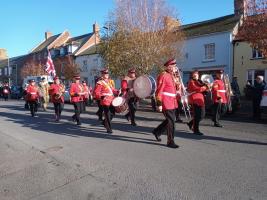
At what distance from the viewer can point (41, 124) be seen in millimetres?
13422

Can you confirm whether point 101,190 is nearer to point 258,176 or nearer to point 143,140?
point 258,176

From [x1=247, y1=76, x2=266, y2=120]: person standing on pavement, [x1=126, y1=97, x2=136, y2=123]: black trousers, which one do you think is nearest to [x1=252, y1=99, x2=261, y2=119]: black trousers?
[x1=247, y1=76, x2=266, y2=120]: person standing on pavement

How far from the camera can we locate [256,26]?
17.2 m

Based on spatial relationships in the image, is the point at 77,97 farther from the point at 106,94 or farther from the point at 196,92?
the point at 196,92

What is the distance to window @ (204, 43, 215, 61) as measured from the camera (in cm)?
3159

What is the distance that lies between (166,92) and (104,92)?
2.75 meters

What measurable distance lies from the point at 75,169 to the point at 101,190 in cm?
136

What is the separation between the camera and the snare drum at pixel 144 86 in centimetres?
1086

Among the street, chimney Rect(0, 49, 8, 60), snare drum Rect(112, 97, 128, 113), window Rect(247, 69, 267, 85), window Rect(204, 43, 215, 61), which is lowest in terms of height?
the street

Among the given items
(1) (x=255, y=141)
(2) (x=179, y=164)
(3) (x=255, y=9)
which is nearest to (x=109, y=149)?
(2) (x=179, y=164)

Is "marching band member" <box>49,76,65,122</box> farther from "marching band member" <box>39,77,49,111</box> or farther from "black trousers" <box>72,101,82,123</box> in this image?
"marching band member" <box>39,77,49,111</box>

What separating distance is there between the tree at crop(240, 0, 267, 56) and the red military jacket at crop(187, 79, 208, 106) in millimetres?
8195

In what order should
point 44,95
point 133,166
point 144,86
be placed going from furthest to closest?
point 44,95 → point 144,86 → point 133,166

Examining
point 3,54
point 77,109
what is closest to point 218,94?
point 77,109
